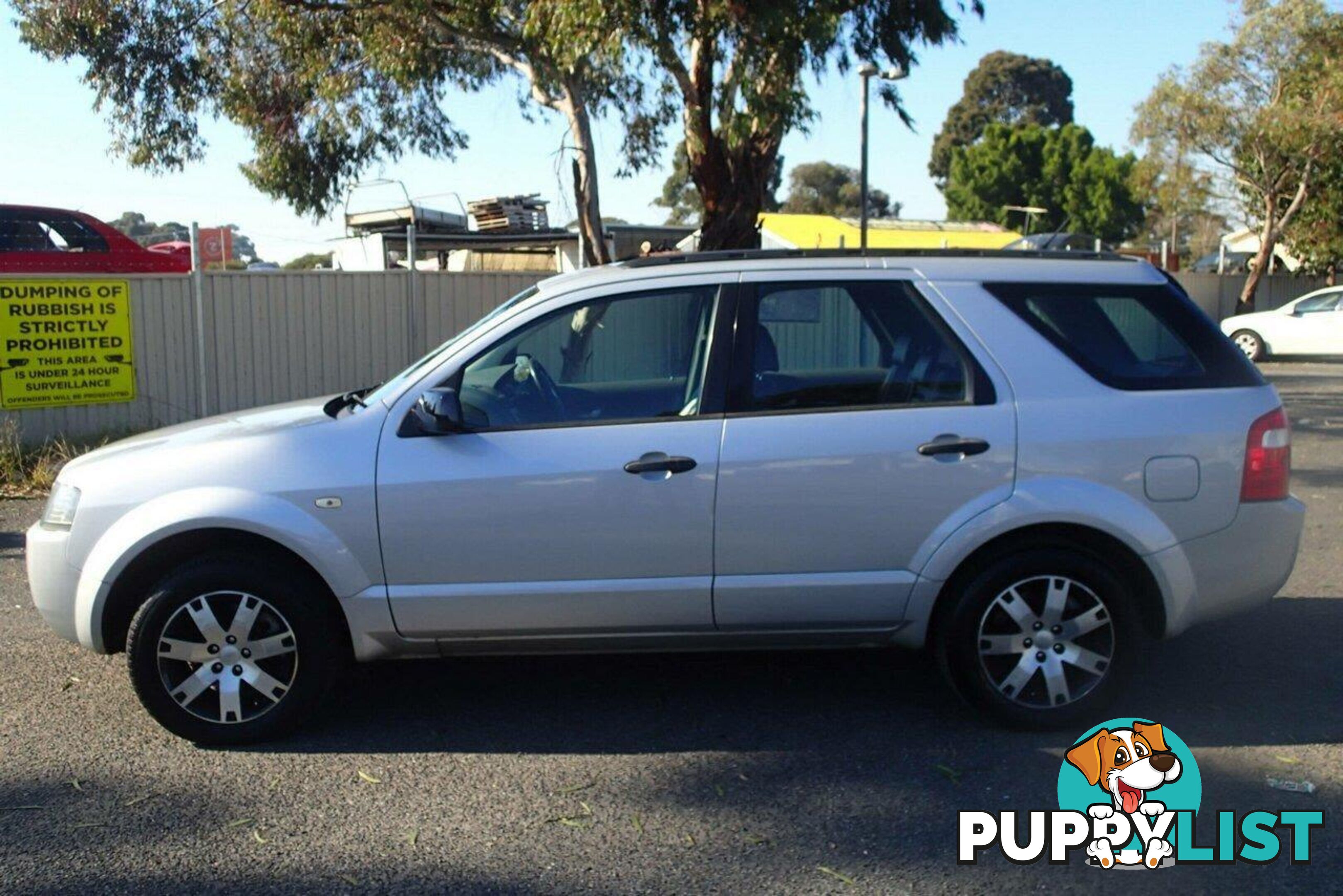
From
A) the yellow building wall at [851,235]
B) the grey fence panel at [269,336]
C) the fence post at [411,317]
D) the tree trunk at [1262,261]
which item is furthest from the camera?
the tree trunk at [1262,261]

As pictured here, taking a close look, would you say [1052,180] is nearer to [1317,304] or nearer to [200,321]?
[1317,304]

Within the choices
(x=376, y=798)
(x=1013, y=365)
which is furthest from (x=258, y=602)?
(x=1013, y=365)

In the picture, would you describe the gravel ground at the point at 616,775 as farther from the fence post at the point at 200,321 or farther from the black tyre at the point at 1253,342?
the black tyre at the point at 1253,342

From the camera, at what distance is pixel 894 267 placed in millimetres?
5000

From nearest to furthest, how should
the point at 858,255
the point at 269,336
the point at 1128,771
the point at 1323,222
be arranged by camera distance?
the point at 1128,771, the point at 858,255, the point at 269,336, the point at 1323,222

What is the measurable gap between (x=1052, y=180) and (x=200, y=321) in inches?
2214

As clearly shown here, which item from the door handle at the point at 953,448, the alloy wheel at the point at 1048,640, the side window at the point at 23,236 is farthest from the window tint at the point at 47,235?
the alloy wheel at the point at 1048,640

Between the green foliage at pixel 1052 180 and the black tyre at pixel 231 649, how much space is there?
59878 millimetres

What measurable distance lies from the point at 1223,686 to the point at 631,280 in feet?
9.90

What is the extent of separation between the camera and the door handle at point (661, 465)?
15.3ft

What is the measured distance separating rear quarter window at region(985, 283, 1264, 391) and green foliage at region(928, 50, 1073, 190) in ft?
271

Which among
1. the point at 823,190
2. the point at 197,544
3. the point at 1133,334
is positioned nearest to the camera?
the point at 197,544

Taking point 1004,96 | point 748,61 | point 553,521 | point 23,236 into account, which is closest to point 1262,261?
point 748,61

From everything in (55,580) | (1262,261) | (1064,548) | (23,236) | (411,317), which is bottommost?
(55,580)
